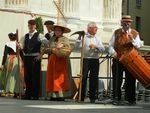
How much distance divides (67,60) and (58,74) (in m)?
0.40

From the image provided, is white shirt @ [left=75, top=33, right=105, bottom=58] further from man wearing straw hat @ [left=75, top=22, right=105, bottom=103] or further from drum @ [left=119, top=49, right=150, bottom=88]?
drum @ [left=119, top=49, right=150, bottom=88]

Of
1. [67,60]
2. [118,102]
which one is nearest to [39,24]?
[67,60]

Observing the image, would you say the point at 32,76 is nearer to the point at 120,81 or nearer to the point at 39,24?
the point at 120,81

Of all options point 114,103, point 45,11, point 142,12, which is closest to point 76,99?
point 114,103

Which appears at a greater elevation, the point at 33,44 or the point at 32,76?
the point at 33,44

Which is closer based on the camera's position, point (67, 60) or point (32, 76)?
point (67, 60)

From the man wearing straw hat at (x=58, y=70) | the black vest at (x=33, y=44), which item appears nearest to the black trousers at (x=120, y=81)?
the man wearing straw hat at (x=58, y=70)

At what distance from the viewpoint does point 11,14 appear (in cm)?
2336

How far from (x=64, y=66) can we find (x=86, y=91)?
1.10 meters

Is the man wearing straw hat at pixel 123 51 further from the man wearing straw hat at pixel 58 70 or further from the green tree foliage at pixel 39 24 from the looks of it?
the green tree foliage at pixel 39 24

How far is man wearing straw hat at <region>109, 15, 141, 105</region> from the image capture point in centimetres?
1445

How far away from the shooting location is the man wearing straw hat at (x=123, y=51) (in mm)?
14445

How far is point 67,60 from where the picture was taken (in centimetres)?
1573

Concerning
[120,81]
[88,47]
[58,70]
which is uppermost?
[88,47]
